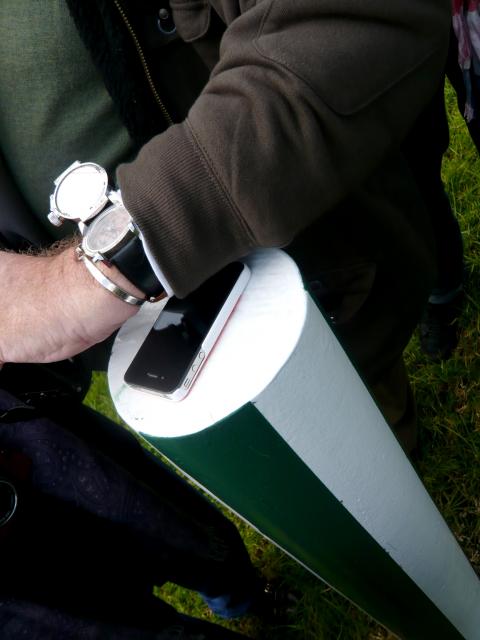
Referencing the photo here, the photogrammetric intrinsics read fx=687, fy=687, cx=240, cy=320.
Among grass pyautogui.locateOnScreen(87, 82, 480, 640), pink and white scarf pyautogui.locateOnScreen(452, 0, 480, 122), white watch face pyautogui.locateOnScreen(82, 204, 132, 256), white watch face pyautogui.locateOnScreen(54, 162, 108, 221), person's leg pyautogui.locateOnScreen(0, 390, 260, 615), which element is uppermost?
white watch face pyautogui.locateOnScreen(54, 162, 108, 221)

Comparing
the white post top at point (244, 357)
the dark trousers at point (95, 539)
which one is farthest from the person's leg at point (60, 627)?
the white post top at point (244, 357)

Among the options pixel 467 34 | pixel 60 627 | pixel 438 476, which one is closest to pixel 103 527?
pixel 60 627

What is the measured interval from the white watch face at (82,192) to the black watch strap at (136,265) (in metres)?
0.09

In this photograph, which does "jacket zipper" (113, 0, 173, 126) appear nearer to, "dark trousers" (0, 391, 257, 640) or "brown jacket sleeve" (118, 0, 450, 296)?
"brown jacket sleeve" (118, 0, 450, 296)

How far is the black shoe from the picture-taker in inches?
82.7

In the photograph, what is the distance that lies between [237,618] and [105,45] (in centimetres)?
165

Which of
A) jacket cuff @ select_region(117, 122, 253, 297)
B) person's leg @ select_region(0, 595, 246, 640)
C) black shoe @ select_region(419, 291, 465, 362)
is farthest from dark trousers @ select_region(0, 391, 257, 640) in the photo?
black shoe @ select_region(419, 291, 465, 362)

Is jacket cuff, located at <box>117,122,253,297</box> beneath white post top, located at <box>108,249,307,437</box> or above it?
above

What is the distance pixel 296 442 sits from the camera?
955mm

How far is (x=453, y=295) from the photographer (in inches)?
82.2

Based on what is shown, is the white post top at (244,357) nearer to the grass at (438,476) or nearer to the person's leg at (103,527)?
the person's leg at (103,527)

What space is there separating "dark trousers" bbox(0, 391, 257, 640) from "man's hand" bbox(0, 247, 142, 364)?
305mm

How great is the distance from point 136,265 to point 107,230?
6cm

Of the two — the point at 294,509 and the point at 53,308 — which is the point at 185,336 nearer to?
the point at 53,308
